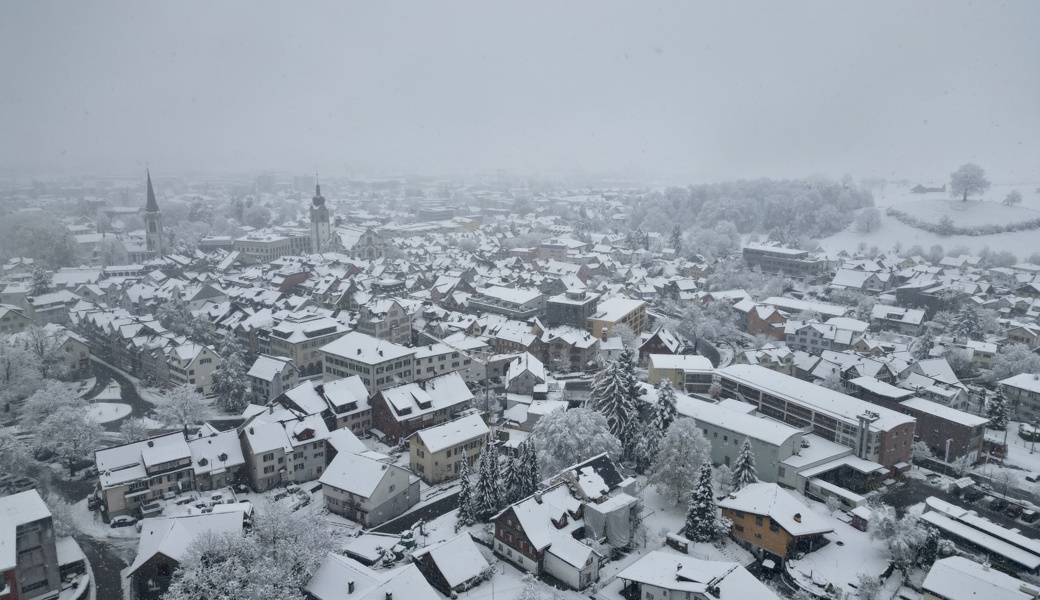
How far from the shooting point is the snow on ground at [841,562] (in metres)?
25.1

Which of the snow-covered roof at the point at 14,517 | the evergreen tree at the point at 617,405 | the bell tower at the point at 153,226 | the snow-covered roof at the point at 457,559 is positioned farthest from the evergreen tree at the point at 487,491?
the bell tower at the point at 153,226

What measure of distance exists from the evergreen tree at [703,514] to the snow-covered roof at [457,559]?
9.98 m

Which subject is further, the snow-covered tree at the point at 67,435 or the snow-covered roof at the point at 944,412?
the snow-covered roof at the point at 944,412

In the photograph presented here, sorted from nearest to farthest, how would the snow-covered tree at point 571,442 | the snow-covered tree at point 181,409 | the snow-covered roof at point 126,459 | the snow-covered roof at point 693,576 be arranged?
the snow-covered roof at point 693,576, the snow-covered roof at point 126,459, the snow-covered tree at point 571,442, the snow-covered tree at point 181,409

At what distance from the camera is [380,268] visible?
75.8 m

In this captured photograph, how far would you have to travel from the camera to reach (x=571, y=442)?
3048cm

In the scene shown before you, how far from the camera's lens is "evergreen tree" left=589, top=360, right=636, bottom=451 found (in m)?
34.9

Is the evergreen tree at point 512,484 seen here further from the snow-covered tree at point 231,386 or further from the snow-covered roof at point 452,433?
the snow-covered tree at point 231,386

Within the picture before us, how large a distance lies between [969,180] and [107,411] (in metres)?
131

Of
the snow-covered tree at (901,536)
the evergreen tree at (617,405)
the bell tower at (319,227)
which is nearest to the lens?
the snow-covered tree at (901,536)

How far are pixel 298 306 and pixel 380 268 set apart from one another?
66.8 feet

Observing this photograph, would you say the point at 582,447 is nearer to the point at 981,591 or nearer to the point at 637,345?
the point at 981,591

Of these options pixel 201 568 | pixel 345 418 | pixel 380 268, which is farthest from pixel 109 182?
pixel 201 568

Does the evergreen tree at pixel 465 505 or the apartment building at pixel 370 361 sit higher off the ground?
the apartment building at pixel 370 361
